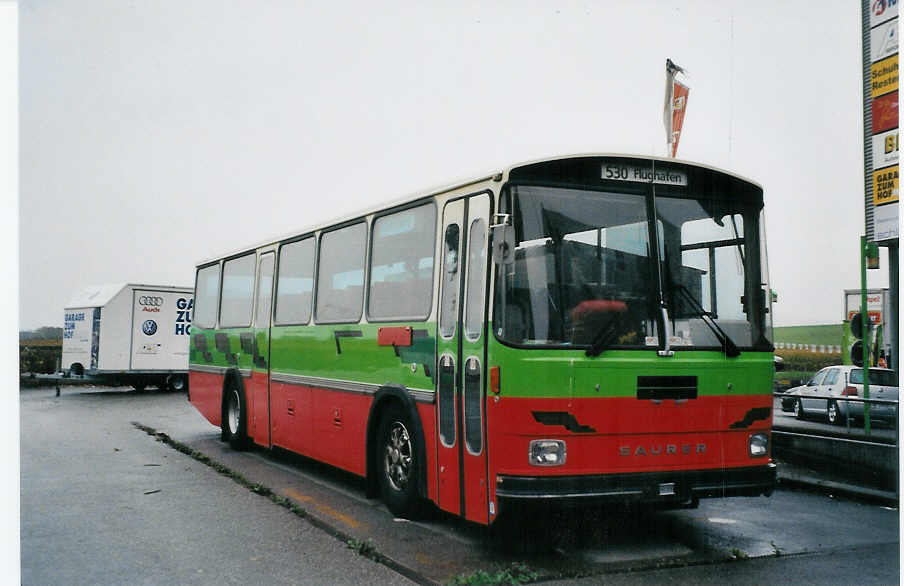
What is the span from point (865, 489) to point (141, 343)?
20.5m

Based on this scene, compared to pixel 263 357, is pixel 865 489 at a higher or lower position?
lower

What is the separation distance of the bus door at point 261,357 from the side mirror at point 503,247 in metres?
5.76

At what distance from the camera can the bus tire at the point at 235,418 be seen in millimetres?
11875

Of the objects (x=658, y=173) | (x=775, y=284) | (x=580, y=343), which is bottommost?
(x=580, y=343)

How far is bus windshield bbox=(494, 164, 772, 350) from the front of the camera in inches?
233

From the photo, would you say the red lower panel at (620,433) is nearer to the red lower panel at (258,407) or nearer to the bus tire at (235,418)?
the red lower panel at (258,407)

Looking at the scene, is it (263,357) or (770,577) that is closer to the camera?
(770,577)

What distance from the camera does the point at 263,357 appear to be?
437 inches

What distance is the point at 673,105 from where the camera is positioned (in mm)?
9008

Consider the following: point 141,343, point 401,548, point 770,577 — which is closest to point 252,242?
point 401,548

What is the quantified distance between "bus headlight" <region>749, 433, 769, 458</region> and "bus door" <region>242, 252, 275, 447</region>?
637 centimetres

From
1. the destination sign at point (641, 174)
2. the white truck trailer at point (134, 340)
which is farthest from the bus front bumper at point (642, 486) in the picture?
the white truck trailer at point (134, 340)
